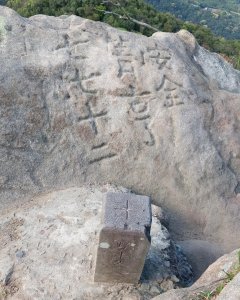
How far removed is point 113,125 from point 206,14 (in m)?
82.7

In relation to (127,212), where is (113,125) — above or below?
below

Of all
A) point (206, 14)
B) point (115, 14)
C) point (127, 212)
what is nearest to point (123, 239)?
point (127, 212)

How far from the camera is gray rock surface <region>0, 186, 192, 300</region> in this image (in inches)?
243

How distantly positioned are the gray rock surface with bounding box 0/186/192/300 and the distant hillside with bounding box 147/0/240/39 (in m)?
69.9

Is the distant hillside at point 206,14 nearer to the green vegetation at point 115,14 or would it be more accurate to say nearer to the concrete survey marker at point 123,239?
the green vegetation at point 115,14

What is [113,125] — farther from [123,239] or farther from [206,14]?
[206,14]

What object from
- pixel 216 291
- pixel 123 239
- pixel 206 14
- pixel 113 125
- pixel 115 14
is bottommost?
pixel 206 14

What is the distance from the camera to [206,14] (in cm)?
8650

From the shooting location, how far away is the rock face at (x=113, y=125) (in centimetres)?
820

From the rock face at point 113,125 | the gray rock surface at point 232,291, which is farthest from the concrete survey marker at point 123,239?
the rock face at point 113,125

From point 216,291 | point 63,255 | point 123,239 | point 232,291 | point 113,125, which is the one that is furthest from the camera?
point 113,125

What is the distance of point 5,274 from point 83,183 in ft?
8.04

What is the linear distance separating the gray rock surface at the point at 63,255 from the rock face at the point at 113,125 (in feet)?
2.20

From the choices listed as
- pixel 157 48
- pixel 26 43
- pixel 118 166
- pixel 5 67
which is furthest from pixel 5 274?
pixel 157 48
